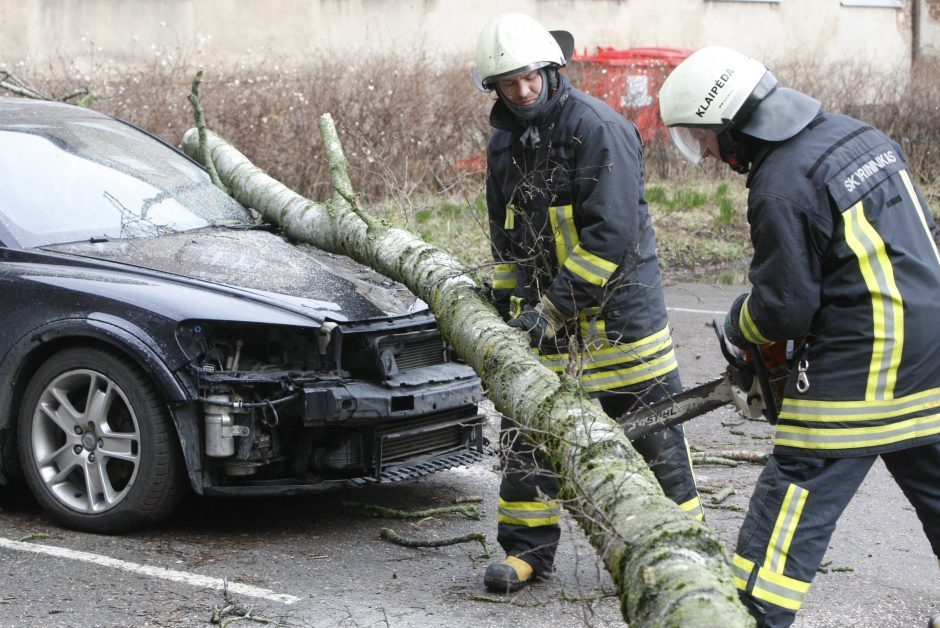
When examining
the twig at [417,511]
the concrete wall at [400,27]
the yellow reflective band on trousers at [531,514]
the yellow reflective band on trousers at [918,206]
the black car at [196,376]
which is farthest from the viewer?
the concrete wall at [400,27]

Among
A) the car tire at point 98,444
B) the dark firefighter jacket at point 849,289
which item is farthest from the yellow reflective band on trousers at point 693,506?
the car tire at point 98,444

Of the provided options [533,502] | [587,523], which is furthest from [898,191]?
[533,502]

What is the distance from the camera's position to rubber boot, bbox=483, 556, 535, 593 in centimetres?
446

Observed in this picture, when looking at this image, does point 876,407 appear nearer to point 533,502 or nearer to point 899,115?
point 533,502

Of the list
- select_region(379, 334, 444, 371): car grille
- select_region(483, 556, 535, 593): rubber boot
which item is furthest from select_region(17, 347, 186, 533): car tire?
select_region(483, 556, 535, 593): rubber boot

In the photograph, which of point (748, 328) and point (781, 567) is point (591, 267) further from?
point (781, 567)

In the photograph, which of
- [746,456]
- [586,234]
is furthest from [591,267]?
[746,456]

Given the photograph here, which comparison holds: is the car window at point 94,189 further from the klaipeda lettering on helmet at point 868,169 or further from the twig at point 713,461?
the klaipeda lettering on helmet at point 868,169

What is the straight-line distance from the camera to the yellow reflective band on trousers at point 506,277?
4824 millimetres

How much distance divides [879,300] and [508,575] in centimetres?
165

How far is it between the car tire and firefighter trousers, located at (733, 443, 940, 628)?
88.3 inches

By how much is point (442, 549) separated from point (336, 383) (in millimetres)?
790

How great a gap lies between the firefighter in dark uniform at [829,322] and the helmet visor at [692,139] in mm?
153

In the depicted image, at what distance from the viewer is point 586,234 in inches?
172
